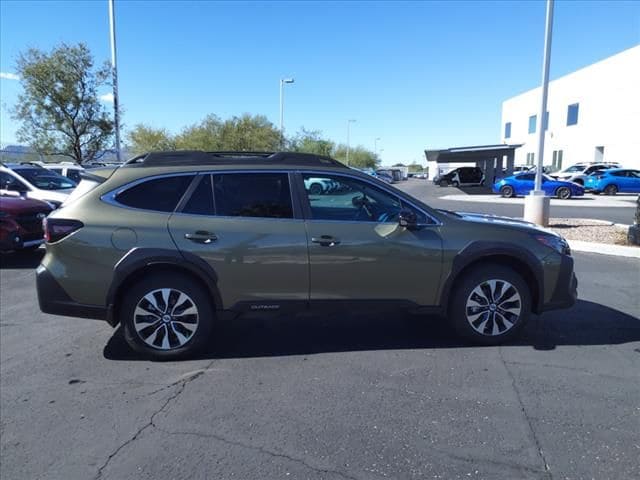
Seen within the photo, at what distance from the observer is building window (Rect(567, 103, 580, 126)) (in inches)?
1881

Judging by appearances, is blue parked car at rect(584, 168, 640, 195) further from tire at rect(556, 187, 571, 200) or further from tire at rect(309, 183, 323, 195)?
tire at rect(309, 183, 323, 195)

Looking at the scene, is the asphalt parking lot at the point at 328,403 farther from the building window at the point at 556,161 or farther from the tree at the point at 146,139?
the building window at the point at 556,161

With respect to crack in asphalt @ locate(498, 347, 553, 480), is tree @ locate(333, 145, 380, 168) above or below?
above

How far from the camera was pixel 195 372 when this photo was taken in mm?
4223

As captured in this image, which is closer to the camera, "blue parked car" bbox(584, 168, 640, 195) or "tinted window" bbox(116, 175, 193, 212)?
"tinted window" bbox(116, 175, 193, 212)

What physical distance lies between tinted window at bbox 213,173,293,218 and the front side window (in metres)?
0.23

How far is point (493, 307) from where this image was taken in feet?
15.3

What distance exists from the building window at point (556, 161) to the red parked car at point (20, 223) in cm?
5147

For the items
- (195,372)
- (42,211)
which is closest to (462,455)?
(195,372)

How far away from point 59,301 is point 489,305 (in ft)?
12.8

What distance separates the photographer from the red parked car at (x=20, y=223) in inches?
337

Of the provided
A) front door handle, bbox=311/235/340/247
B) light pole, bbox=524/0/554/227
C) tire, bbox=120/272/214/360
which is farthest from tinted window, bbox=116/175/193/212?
light pole, bbox=524/0/554/227

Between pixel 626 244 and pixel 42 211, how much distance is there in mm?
11961

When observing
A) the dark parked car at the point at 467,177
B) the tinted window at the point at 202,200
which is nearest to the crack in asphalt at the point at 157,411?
the tinted window at the point at 202,200
